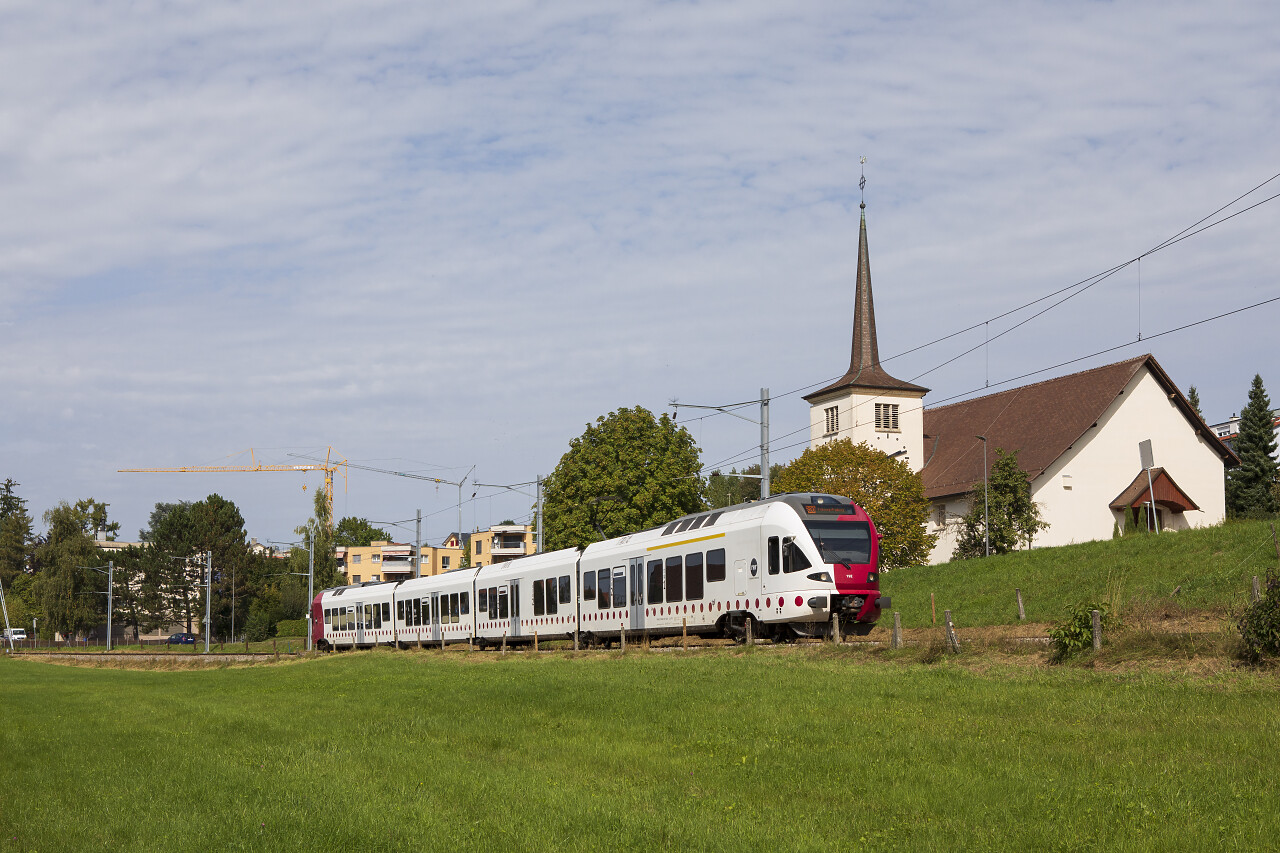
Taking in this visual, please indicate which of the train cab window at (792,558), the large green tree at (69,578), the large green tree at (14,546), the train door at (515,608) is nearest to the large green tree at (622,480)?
the train door at (515,608)

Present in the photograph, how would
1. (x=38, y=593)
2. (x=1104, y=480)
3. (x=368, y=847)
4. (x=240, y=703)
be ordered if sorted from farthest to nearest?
(x=38, y=593)
(x=1104, y=480)
(x=240, y=703)
(x=368, y=847)

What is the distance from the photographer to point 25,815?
10695 mm

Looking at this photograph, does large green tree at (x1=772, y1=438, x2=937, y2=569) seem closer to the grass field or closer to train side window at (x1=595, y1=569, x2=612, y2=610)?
train side window at (x1=595, y1=569, x2=612, y2=610)

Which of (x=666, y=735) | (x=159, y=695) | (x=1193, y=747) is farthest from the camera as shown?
(x=159, y=695)

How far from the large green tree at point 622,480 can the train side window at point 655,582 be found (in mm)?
28962

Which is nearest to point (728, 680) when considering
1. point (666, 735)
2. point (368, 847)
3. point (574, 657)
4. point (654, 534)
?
point (666, 735)

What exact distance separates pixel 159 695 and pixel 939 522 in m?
57.9

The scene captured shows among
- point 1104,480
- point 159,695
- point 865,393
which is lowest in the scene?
point 159,695

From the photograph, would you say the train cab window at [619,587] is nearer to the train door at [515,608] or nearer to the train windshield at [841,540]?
the train door at [515,608]

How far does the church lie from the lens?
66.9 meters

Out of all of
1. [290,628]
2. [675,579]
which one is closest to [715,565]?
[675,579]

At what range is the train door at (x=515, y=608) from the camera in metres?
43.3

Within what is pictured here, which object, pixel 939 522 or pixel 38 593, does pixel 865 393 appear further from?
pixel 38 593

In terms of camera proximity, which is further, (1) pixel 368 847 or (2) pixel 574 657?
(2) pixel 574 657
